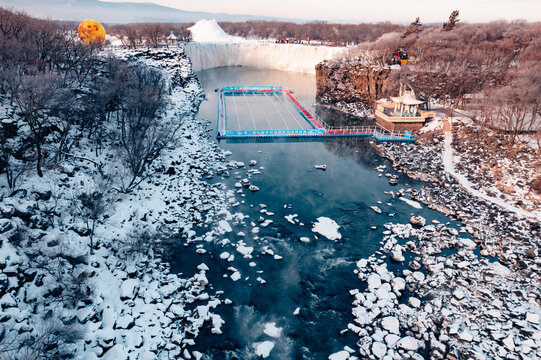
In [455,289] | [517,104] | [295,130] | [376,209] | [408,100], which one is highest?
[517,104]

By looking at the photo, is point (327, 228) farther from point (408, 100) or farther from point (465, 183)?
point (408, 100)

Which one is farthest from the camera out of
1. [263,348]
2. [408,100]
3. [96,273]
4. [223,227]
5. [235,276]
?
[408,100]

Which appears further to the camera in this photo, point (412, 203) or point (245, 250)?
point (412, 203)

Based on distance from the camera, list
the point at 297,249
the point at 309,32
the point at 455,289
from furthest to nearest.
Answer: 1. the point at 309,32
2. the point at 297,249
3. the point at 455,289

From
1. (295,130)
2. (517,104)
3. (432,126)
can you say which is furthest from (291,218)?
(432,126)

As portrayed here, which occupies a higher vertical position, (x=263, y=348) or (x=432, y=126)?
(x=432, y=126)

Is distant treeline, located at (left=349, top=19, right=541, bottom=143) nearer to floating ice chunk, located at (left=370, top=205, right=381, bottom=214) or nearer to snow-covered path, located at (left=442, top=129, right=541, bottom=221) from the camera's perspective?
snow-covered path, located at (left=442, top=129, right=541, bottom=221)
